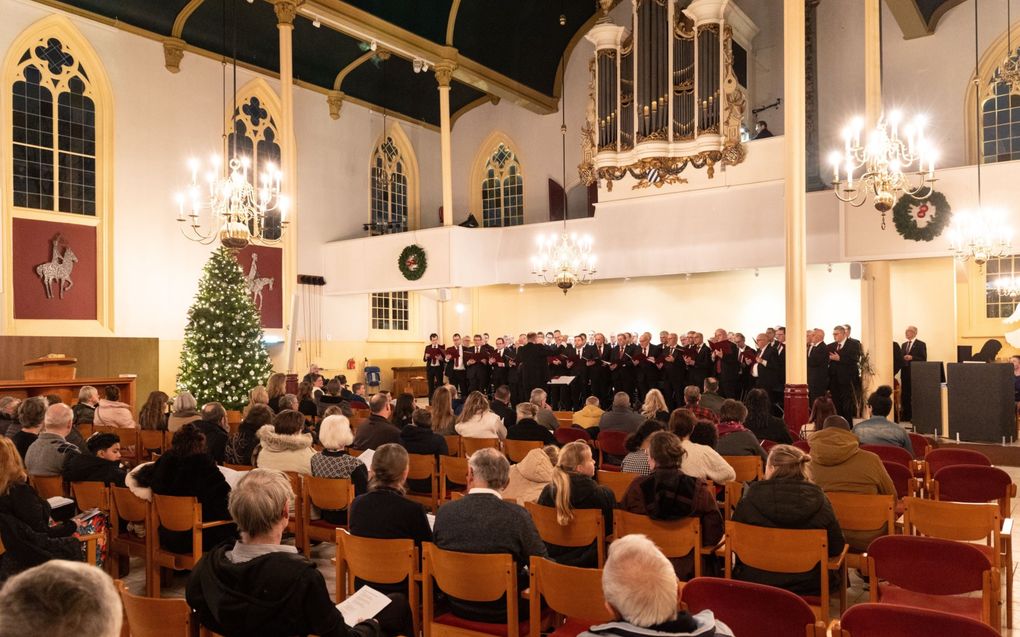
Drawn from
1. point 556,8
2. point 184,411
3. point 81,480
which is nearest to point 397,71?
point 556,8

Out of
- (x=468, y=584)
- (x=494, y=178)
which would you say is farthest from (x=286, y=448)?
(x=494, y=178)

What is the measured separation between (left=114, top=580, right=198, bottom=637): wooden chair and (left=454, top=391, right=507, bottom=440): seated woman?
174 inches

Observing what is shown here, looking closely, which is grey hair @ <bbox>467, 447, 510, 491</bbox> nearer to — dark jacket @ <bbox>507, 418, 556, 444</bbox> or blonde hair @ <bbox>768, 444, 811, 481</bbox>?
blonde hair @ <bbox>768, 444, 811, 481</bbox>

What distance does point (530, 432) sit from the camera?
678cm

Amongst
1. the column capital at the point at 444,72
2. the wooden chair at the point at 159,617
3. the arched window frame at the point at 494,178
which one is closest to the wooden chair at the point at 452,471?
the wooden chair at the point at 159,617

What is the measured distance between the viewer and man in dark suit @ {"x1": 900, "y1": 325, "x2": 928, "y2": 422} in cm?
1231

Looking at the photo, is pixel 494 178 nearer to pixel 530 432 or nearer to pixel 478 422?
pixel 478 422

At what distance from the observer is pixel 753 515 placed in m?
3.73

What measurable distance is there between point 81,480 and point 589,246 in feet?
34.0

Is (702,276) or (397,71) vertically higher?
(397,71)

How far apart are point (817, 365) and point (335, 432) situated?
27.0 feet

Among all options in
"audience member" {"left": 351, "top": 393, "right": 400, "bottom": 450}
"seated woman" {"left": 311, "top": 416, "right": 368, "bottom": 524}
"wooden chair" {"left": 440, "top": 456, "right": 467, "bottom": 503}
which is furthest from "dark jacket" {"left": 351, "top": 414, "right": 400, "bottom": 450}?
"seated woman" {"left": 311, "top": 416, "right": 368, "bottom": 524}

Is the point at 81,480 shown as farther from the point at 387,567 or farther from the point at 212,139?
the point at 212,139

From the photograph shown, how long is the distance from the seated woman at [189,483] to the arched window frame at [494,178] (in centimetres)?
1475
